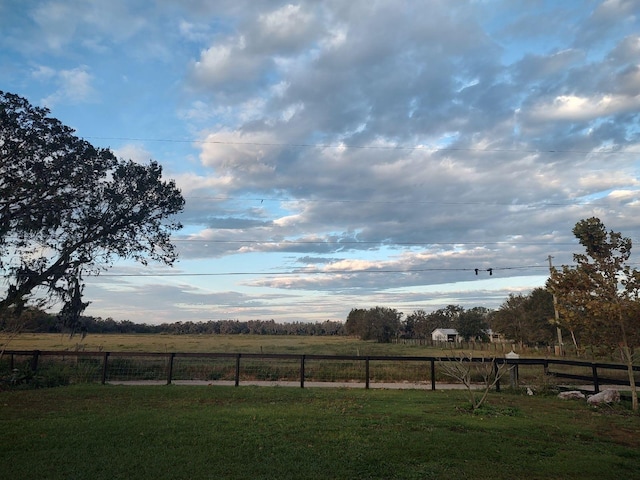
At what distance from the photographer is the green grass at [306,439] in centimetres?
539

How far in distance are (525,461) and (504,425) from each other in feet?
7.66

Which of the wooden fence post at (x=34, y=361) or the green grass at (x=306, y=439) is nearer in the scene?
the green grass at (x=306, y=439)

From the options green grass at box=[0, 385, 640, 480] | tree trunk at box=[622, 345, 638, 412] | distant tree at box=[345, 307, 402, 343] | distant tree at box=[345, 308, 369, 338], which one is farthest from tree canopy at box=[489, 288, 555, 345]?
green grass at box=[0, 385, 640, 480]

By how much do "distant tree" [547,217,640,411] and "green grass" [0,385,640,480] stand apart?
Answer: 174 centimetres

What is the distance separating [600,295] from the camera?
436 inches

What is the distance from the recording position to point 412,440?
22.3 feet

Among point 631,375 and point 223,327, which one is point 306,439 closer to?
point 631,375

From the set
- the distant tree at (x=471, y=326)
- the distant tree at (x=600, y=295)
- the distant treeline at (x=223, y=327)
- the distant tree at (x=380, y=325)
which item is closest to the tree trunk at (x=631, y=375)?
the distant tree at (x=600, y=295)

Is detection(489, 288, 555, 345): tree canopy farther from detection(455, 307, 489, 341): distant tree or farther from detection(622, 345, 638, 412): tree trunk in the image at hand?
detection(622, 345, 638, 412): tree trunk

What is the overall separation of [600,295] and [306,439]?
874 centimetres

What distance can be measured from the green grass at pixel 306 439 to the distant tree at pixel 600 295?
1.74 m

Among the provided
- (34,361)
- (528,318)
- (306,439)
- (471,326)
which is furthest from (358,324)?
(306,439)

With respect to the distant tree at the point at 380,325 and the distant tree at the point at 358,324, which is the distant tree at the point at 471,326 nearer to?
the distant tree at the point at 380,325

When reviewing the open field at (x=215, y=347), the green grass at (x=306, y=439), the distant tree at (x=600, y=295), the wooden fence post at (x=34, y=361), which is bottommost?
the open field at (x=215, y=347)
